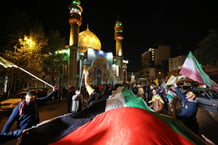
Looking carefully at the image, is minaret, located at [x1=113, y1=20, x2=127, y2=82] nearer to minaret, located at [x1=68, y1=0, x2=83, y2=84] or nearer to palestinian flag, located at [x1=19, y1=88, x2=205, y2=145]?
minaret, located at [x1=68, y1=0, x2=83, y2=84]

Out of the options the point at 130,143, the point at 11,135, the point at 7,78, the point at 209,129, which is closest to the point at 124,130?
the point at 130,143

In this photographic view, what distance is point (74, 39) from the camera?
3600cm

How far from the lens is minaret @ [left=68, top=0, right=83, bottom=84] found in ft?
108

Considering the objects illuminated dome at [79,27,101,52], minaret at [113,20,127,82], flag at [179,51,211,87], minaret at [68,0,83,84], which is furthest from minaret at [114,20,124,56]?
flag at [179,51,211,87]

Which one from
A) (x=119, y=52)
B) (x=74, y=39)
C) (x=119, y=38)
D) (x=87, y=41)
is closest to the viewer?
(x=74, y=39)

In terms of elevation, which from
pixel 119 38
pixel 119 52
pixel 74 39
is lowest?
pixel 119 52

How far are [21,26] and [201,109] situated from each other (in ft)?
81.6

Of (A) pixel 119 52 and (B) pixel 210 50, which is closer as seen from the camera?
(B) pixel 210 50

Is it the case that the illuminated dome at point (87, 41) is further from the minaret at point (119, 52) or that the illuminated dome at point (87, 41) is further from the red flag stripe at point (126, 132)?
the red flag stripe at point (126, 132)

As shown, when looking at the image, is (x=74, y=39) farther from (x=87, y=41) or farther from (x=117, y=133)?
(x=117, y=133)

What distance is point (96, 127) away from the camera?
2.40 meters

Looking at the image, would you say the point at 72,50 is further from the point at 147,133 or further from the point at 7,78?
the point at 147,133

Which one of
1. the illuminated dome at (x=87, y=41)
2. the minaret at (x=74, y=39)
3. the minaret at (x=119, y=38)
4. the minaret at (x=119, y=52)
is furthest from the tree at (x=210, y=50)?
the minaret at (x=119, y=38)

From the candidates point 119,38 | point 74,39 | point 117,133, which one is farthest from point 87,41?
point 117,133
